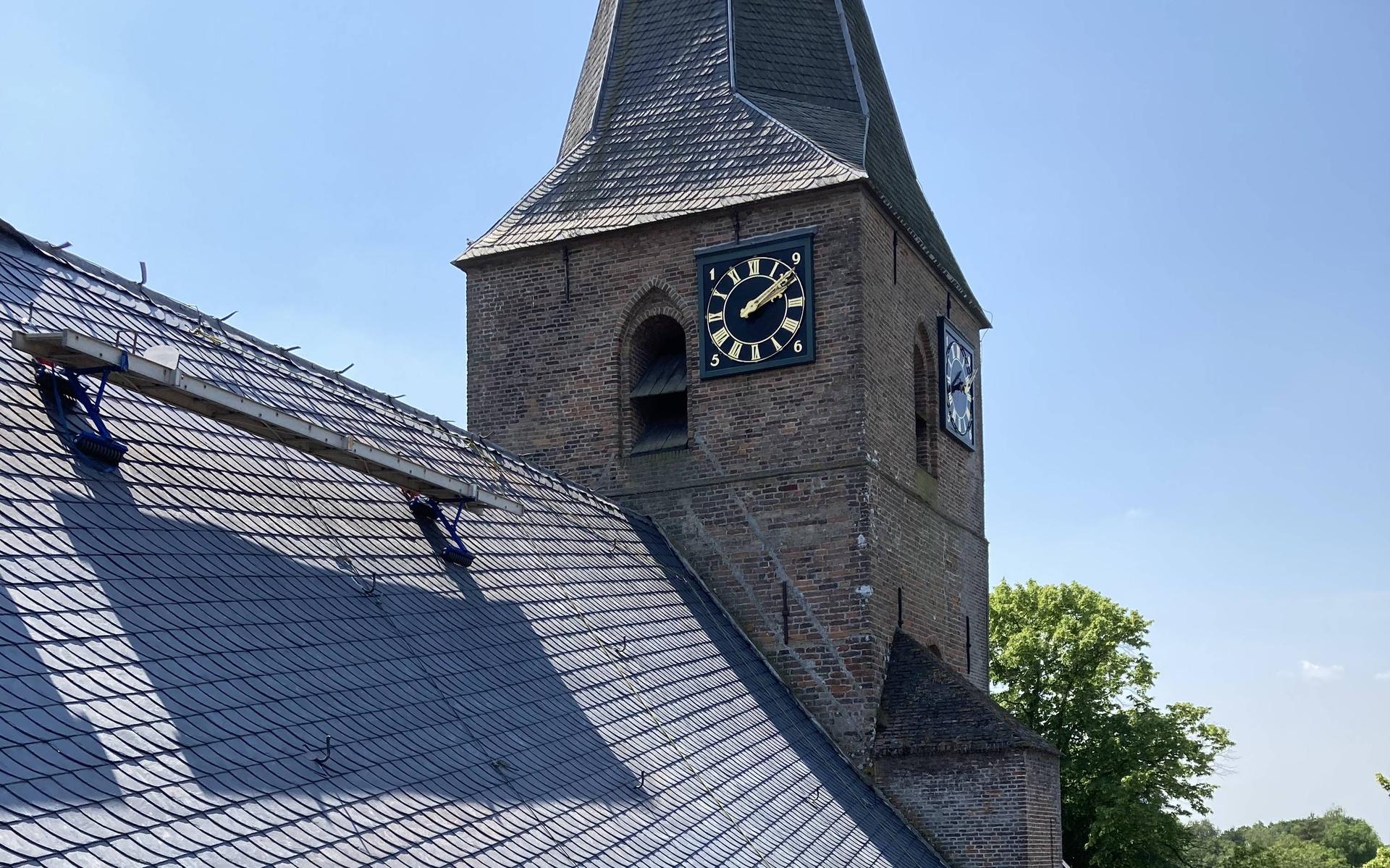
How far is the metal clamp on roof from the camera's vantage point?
26.1ft

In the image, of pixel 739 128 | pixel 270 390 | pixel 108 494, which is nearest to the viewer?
pixel 108 494

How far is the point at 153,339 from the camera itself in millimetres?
9625

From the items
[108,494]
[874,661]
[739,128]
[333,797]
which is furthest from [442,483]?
[739,128]

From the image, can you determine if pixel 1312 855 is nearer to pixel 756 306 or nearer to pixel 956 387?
pixel 956 387

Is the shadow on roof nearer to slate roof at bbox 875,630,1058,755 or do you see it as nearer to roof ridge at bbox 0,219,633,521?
roof ridge at bbox 0,219,633,521

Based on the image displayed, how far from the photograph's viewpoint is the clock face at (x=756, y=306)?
15898mm

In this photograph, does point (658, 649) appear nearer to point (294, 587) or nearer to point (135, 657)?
point (294, 587)

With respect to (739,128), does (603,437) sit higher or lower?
lower

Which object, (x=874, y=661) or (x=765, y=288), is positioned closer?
(x=874, y=661)

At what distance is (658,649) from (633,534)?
2.60m

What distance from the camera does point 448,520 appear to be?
36.9ft

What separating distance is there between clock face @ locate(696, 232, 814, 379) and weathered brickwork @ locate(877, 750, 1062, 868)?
4.44 meters

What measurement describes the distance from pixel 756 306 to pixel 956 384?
10.9 feet

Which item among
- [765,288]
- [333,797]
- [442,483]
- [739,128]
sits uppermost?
[739,128]
